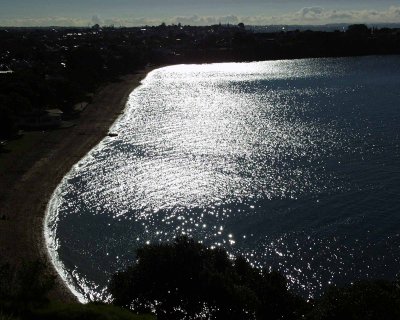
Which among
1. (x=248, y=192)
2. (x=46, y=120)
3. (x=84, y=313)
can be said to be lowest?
(x=248, y=192)

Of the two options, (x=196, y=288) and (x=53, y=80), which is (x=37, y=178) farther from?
(x=53, y=80)

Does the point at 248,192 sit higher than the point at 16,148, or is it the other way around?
the point at 16,148

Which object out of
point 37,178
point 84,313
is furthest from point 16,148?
point 84,313

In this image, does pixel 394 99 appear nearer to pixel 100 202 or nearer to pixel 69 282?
pixel 100 202

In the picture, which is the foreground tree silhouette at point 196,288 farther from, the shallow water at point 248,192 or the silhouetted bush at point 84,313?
the shallow water at point 248,192

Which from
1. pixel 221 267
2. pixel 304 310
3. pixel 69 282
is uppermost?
pixel 221 267

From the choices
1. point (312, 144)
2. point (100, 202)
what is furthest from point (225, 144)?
point (100, 202)

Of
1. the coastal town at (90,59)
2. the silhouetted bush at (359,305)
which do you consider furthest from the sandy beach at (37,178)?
the silhouetted bush at (359,305)
